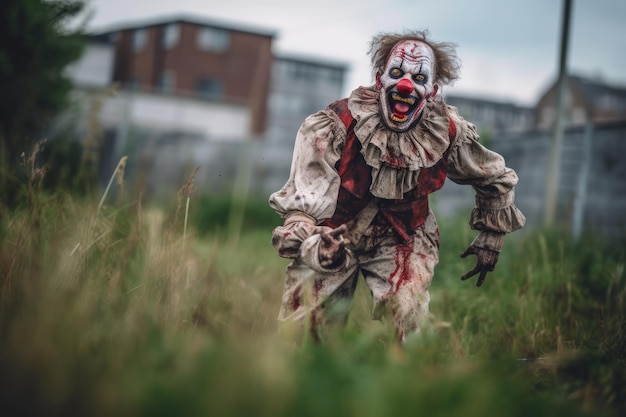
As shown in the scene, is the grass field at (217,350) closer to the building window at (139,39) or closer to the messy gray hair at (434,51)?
the messy gray hair at (434,51)

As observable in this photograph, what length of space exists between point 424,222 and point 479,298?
168 centimetres

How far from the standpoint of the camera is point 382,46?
320 cm

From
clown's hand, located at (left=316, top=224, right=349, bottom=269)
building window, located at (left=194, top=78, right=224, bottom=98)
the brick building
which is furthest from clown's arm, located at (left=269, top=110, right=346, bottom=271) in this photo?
building window, located at (left=194, top=78, right=224, bottom=98)

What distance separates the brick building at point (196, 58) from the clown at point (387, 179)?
26251mm

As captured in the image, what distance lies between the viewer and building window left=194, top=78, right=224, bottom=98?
98.5ft

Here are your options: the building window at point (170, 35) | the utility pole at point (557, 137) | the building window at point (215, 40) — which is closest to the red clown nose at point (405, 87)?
the utility pole at point (557, 137)

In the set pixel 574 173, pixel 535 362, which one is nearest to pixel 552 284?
pixel 535 362

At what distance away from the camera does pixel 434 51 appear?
3141 mm

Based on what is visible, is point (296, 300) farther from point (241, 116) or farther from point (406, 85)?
point (241, 116)

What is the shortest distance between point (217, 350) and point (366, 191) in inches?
54.3

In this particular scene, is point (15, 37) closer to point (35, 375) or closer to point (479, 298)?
point (479, 298)

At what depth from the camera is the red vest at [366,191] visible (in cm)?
295

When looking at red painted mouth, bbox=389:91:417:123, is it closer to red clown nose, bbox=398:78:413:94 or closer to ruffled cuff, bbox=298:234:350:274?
red clown nose, bbox=398:78:413:94

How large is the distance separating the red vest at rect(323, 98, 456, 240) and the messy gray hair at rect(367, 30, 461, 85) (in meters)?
0.28
